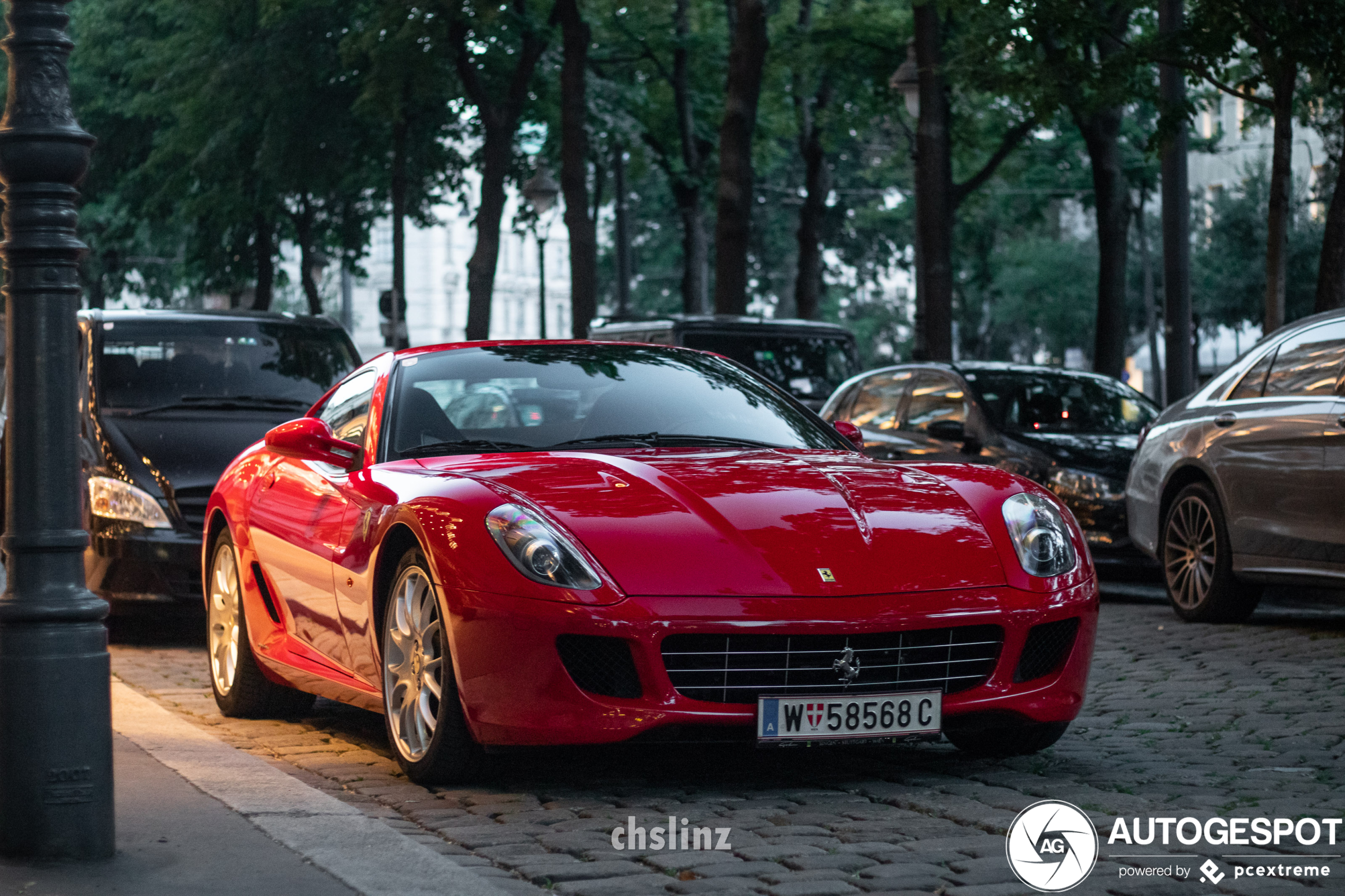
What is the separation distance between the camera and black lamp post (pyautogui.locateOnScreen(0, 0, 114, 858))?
4.84 m

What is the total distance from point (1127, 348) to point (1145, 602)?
158 ft

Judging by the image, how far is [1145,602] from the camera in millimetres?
12414

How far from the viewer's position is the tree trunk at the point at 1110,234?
24.9m

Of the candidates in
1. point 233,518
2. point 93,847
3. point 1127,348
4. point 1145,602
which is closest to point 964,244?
point 1127,348

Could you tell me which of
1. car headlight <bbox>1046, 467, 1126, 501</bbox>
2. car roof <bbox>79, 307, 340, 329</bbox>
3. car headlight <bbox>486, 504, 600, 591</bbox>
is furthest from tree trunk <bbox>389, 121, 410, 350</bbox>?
car headlight <bbox>486, 504, 600, 591</bbox>

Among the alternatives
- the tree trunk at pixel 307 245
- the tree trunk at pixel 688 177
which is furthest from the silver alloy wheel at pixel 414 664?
the tree trunk at pixel 307 245

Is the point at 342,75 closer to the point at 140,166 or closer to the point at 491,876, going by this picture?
the point at 140,166

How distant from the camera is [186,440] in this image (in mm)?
10773

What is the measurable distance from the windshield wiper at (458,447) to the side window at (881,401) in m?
8.45

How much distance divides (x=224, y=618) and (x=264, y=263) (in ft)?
108

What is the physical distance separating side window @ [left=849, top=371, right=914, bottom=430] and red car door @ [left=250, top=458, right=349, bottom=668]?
7.97 m

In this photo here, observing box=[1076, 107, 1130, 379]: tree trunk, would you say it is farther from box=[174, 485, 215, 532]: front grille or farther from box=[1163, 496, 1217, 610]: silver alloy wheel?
box=[174, 485, 215, 532]: front grille

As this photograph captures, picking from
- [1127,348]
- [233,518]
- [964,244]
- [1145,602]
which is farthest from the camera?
[1127,348]

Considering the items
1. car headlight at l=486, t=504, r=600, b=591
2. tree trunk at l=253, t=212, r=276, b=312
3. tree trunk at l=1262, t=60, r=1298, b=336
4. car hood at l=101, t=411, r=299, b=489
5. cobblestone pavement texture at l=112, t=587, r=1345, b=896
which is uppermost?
tree trunk at l=253, t=212, r=276, b=312
